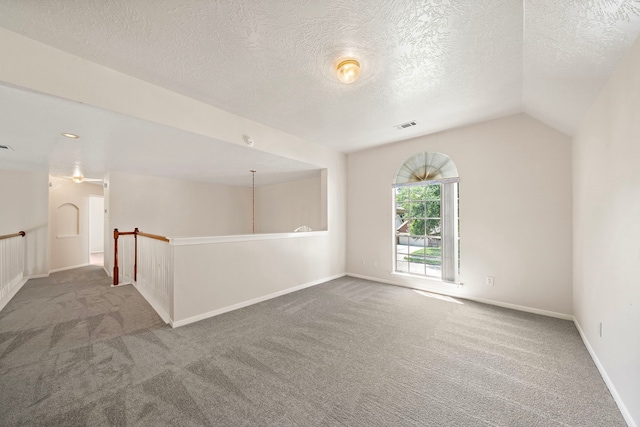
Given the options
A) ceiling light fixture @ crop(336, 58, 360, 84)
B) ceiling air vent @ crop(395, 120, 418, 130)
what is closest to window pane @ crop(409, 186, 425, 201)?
ceiling air vent @ crop(395, 120, 418, 130)

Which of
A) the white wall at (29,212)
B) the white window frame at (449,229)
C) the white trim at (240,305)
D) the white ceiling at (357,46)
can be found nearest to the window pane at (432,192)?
the white window frame at (449,229)

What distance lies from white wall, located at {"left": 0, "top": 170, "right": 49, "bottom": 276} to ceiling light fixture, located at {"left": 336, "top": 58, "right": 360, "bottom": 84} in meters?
7.27

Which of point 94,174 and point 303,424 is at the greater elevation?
point 94,174

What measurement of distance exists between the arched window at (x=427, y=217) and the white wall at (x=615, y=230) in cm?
154

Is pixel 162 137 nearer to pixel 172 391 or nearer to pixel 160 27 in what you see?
pixel 160 27

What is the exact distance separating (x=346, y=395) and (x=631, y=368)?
1.83 metres

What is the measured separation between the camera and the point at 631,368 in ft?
4.82

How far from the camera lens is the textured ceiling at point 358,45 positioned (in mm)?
1556

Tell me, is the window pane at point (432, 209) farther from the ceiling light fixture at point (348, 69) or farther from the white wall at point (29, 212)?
the white wall at point (29, 212)

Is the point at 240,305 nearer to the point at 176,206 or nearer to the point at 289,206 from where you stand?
the point at 289,206

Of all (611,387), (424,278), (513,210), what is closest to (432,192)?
(513,210)

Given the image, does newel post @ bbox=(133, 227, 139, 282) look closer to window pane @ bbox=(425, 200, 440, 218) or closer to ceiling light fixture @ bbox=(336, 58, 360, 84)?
ceiling light fixture @ bbox=(336, 58, 360, 84)

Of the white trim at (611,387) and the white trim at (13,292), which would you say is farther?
the white trim at (13,292)

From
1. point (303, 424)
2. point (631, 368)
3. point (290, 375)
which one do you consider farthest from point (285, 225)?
point (631, 368)
